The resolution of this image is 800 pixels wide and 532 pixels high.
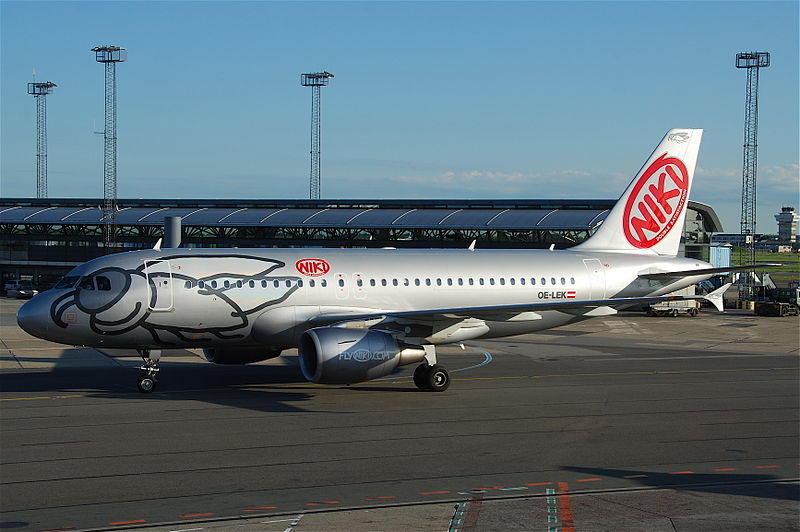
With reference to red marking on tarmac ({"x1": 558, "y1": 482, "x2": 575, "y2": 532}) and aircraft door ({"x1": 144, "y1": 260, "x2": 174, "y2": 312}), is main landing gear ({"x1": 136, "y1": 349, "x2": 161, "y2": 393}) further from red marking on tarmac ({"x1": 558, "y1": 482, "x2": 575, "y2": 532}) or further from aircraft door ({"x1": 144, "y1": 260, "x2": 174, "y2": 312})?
red marking on tarmac ({"x1": 558, "y1": 482, "x2": 575, "y2": 532})

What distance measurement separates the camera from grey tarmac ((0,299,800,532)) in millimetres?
14195

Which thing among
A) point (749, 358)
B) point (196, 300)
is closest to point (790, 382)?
point (749, 358)

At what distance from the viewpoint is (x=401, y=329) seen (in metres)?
27.9

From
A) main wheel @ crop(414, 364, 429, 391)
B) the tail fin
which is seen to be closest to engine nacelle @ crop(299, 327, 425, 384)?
main wheel @ crop(414, 364, 429, 391)

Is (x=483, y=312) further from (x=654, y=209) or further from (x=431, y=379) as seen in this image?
(x=654, y=209)

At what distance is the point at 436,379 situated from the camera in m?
28.0

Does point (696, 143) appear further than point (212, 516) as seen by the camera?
Yes

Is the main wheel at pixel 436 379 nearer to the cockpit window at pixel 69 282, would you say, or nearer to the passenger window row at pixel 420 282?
the passenger window row at pixel 420 282

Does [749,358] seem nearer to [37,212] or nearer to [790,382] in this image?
[790,382]

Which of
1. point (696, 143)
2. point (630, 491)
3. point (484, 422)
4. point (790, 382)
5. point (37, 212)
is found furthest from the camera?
point (37, 212)

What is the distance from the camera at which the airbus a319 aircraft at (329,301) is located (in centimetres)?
2683

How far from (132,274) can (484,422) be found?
12451mm

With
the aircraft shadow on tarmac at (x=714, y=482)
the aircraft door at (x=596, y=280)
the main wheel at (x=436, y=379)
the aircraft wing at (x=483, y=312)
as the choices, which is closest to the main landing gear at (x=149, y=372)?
the aircraft wing at (x=483, y=312)

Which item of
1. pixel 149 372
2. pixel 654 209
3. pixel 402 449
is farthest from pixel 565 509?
pixel 654 209
